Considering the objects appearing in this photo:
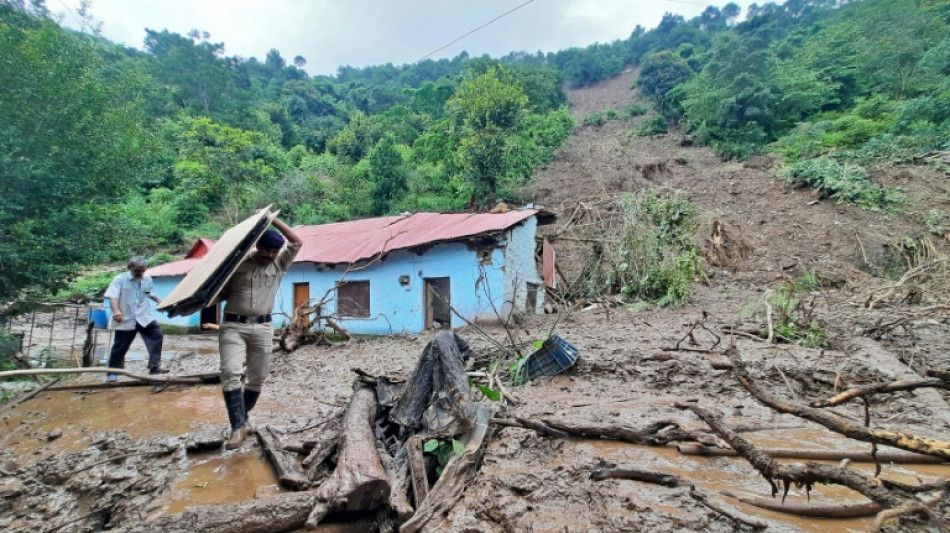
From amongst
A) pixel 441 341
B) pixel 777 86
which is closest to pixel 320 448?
pixel 441 341

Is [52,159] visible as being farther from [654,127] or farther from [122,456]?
[654,127]

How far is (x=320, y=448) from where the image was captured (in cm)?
316

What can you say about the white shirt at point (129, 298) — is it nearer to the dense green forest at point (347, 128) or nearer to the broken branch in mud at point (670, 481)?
the dense green forest at point (347, 128)

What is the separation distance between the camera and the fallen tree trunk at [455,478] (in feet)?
7.06

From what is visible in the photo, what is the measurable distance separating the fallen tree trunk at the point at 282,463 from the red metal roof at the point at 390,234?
747 cm

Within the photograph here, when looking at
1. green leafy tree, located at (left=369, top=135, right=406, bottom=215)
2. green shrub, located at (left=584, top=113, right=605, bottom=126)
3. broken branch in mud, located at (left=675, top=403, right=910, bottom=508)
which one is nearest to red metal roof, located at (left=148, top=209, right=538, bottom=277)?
green leafy tree, located at (left=369, top=135, right=406, bottom=215)

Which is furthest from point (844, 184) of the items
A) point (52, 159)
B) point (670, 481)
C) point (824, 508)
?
point (52, 159)

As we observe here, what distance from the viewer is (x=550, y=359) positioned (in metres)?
5.02

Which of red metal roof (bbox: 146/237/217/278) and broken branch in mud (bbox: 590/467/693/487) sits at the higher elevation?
red metal roof (bbox: 146/237/217/278)

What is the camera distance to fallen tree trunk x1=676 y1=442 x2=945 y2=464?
2.27 metres

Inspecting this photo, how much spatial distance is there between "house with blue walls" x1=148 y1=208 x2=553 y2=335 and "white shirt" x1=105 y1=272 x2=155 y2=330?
14.1 feet

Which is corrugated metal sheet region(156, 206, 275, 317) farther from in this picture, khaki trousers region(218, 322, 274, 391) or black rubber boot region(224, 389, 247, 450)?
black rubber boot region(224, 389, 247, 450)

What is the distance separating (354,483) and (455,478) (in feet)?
2.00

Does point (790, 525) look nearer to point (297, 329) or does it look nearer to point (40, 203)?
point (297, 329)
